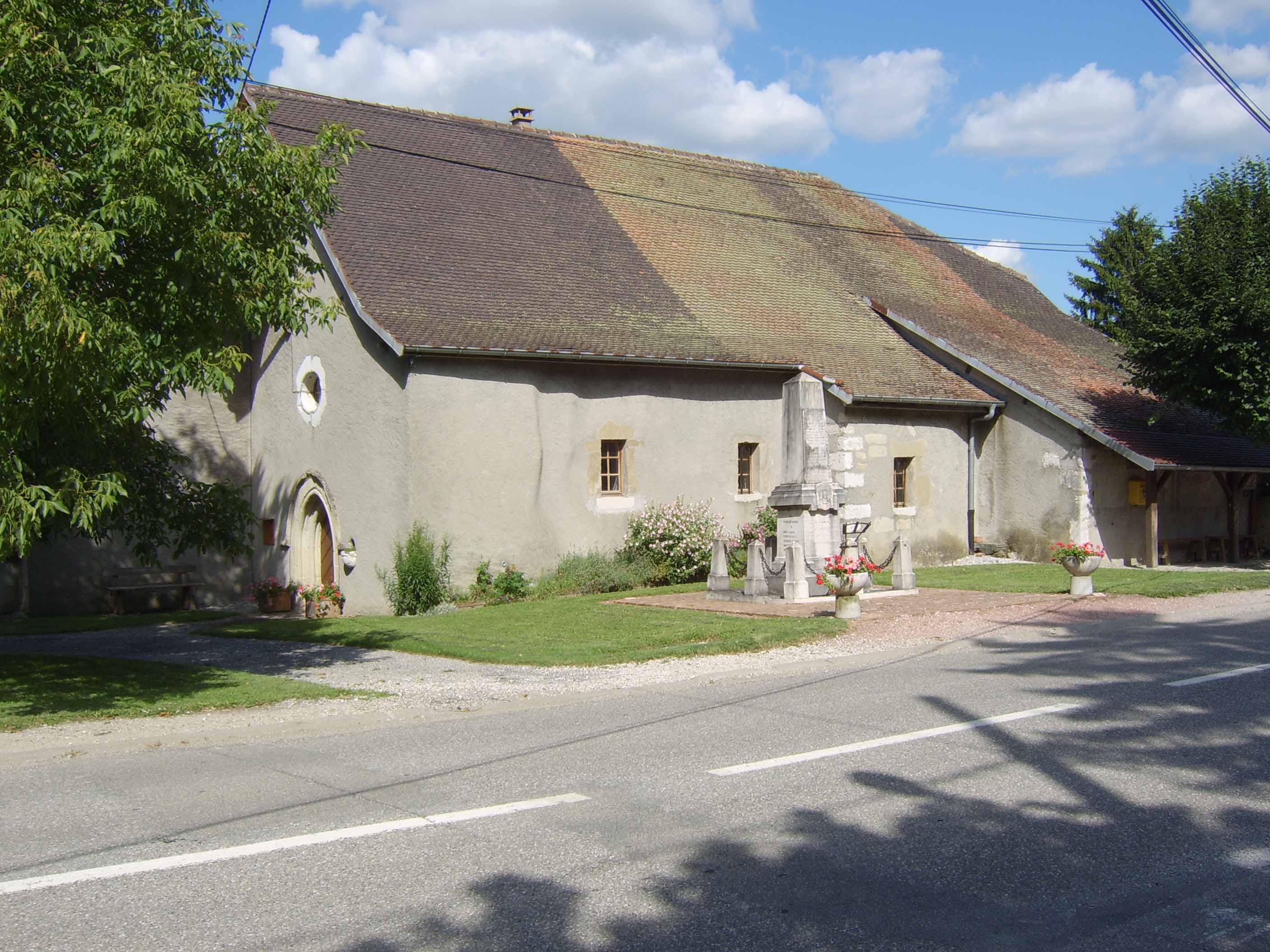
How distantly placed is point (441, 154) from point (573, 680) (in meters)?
14.9

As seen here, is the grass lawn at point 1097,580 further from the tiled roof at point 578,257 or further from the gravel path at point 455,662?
the tiled roof at point 578,257

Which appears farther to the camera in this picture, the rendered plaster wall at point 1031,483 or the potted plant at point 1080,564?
the rendered plaster wall at point 1031,483

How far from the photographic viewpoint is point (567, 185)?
80.0ft

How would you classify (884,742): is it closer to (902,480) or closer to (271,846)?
(271,846)

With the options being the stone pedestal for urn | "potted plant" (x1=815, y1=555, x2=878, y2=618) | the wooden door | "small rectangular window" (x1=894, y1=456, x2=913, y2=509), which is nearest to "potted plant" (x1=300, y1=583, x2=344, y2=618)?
the wooden door

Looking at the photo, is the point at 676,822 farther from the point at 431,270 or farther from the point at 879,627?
the point at 431,270

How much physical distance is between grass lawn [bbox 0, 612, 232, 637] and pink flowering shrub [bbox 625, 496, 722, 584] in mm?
7276

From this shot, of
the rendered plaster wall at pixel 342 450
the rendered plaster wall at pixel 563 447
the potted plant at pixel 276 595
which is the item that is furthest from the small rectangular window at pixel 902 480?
the potted plant at pixel 276 595

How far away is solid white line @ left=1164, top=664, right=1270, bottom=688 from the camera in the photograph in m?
9.52

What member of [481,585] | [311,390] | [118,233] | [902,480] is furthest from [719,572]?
[118,233]

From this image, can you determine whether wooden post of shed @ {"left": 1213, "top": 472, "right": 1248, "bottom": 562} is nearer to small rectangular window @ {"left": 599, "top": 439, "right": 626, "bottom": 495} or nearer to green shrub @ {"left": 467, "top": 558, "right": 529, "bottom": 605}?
small rectangular window @ {"left": 599, "top": 439, "right": 626, "bottom": 495}

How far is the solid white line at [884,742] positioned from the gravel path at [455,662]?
2959 mm

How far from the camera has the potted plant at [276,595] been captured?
68.1 feet

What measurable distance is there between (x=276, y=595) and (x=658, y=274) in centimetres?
946
